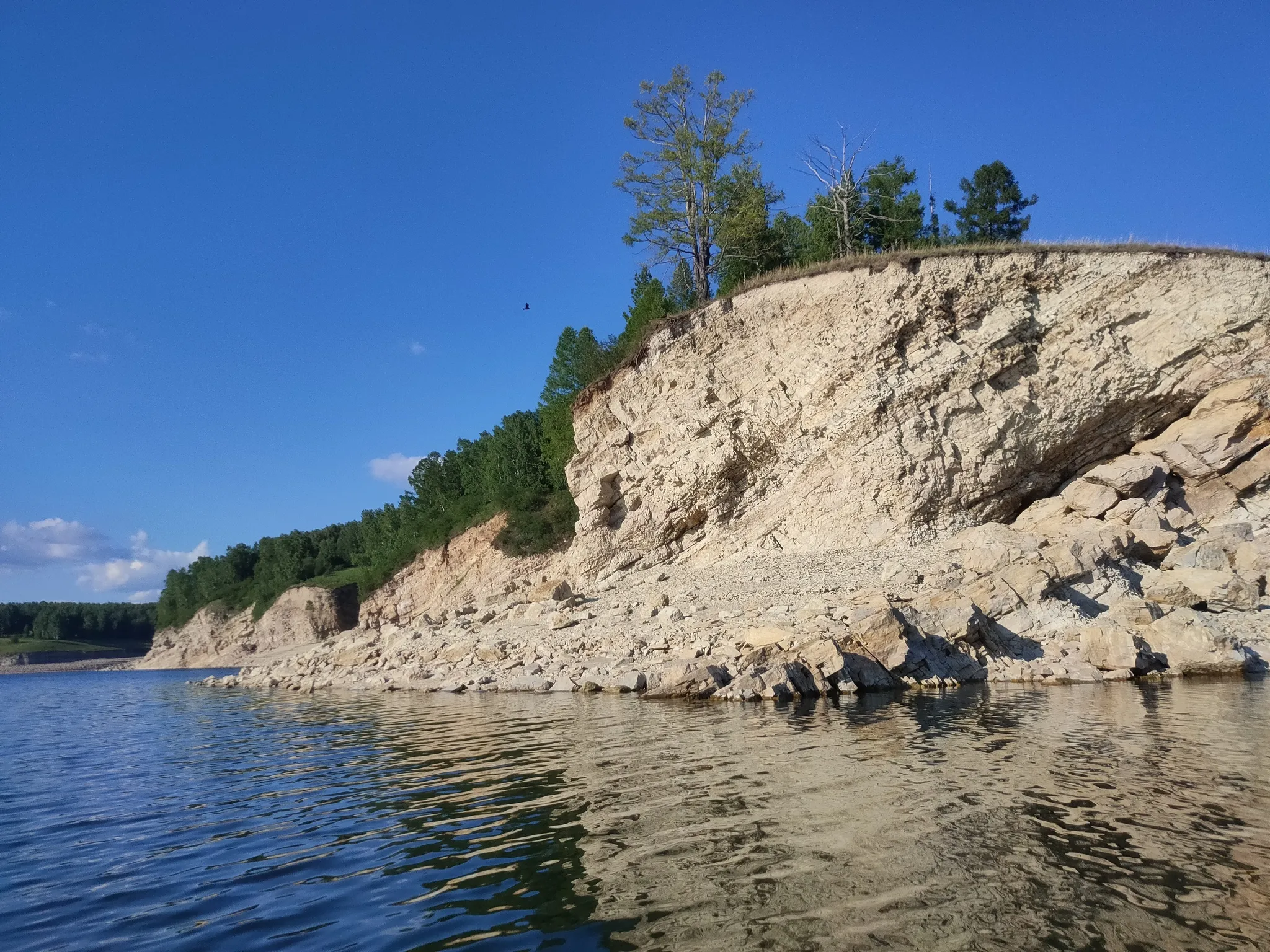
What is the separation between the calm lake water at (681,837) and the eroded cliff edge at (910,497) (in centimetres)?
399

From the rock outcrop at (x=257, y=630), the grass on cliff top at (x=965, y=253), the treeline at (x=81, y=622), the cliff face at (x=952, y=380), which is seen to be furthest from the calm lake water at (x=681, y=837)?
the treeline at (x=81, y=622)

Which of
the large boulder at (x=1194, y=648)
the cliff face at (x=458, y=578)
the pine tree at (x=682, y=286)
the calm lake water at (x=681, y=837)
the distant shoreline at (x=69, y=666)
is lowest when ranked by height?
the distant shoreline at (x=69, y=666)

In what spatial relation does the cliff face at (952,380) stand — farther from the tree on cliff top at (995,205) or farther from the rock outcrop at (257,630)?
the rock outcrop at (257,630)

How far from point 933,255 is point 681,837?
2191cm

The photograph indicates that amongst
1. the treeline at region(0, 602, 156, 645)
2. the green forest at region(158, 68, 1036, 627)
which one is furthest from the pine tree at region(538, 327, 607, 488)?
the treeline at region(0, 602, 156, 645)

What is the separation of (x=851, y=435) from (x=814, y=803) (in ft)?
59.3

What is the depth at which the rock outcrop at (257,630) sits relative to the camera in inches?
2359

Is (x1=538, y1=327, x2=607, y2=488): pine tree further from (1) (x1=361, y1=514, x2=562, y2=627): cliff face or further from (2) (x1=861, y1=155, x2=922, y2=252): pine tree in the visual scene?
(2) (x1=861, y1=155, x2=922, y2=252): pine tree

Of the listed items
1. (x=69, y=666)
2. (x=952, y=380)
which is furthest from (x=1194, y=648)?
(x=69, y=666)

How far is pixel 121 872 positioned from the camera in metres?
5.71

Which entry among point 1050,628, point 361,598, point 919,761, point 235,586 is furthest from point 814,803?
point 235,586

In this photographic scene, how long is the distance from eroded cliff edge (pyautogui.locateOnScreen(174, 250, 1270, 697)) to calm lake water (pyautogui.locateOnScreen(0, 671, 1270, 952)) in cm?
399

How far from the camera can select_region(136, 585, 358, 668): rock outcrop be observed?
59906 millimetres

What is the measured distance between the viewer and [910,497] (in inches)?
887
